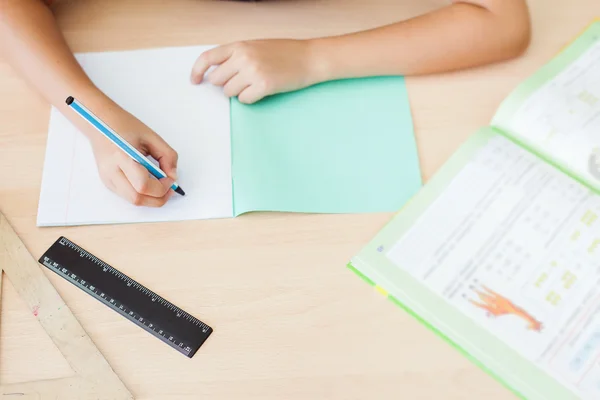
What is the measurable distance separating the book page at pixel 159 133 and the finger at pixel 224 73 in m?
0.01

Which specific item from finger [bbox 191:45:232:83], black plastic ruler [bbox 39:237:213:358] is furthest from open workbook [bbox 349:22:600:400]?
finger [bbox 191:45:232:83]

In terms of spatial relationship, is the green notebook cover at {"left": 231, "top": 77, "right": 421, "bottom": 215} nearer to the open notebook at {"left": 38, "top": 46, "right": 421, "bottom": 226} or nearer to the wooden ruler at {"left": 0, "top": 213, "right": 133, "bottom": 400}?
the open notebook at {"left": 38, "top": 46, "right": 421, "bottom": 226}

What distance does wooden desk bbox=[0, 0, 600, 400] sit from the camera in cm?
54

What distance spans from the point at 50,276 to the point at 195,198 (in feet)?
0.56

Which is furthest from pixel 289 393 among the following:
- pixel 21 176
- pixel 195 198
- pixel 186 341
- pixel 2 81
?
pixel 2 81

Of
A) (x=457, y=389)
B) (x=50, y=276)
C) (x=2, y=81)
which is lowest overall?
(x=457, y=389)

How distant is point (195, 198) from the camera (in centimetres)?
65

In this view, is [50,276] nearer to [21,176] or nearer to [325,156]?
[21,176]

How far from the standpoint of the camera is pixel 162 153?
0.66 m

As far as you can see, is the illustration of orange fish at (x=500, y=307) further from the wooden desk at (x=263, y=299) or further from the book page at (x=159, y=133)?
the book page at (x=159, y=133)

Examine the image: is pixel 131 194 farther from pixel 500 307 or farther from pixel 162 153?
pixel 500 307

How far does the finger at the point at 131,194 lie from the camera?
63 cm

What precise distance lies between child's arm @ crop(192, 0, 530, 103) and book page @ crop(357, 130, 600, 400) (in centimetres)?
15

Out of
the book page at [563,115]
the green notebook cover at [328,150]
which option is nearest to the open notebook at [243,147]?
the green notebook cover at [328,150]
